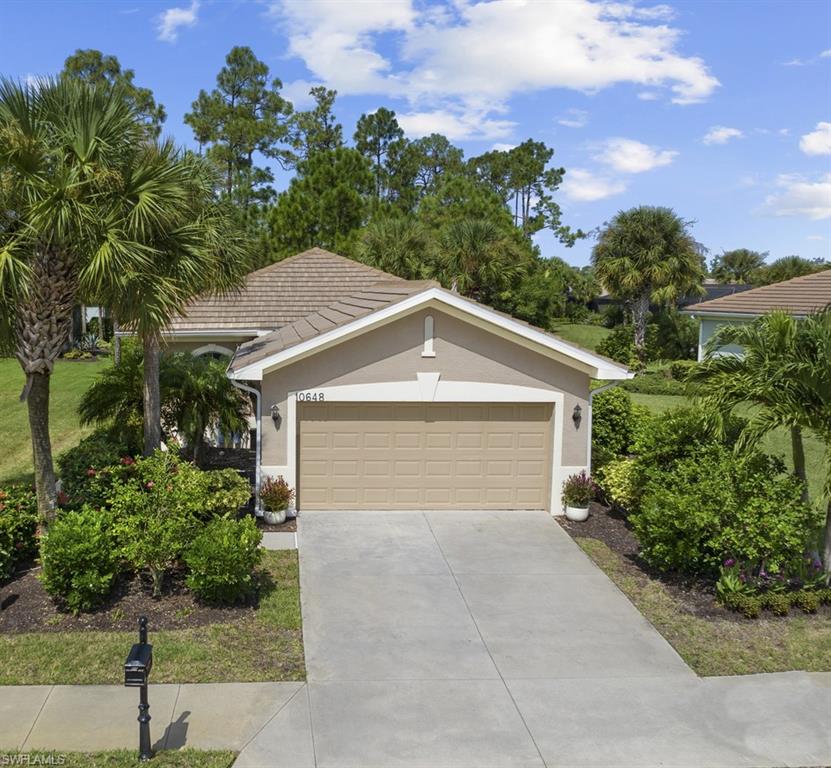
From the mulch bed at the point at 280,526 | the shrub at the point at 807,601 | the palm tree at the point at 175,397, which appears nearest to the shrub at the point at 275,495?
the mulch bed at the point at 280,526

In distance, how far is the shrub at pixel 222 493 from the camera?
1152 centimetres

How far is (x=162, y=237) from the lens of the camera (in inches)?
435

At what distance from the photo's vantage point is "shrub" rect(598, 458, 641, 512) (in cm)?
1342

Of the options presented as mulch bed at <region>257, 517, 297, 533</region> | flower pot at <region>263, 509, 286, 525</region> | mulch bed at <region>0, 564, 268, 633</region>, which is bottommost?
mulch bed at <region>0, 564, 268, 633</region>

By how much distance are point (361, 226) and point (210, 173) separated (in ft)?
81.7

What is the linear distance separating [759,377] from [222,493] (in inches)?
311

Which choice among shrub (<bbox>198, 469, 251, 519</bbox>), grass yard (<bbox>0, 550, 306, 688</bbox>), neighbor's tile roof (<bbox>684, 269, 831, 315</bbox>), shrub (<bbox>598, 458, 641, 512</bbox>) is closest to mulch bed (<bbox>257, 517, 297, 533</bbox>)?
shrub (<bbox>198, 469, 251, 519</bbox>)

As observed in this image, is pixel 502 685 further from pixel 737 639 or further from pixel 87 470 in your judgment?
pixel 87 470

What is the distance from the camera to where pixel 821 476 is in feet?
58.1

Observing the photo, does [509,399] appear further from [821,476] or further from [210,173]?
[821,476]

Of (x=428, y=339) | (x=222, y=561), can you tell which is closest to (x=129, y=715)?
(x=222, y=561)

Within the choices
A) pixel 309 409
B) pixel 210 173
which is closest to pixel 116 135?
pixel 210 173

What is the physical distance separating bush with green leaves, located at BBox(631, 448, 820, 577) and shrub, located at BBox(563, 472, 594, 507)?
8.14 ft

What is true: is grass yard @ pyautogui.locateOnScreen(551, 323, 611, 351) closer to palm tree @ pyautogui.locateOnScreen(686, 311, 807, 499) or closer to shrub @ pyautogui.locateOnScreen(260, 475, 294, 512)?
shrub @ pyautogui.locateOnScreen(260, 475, 294, 512)
